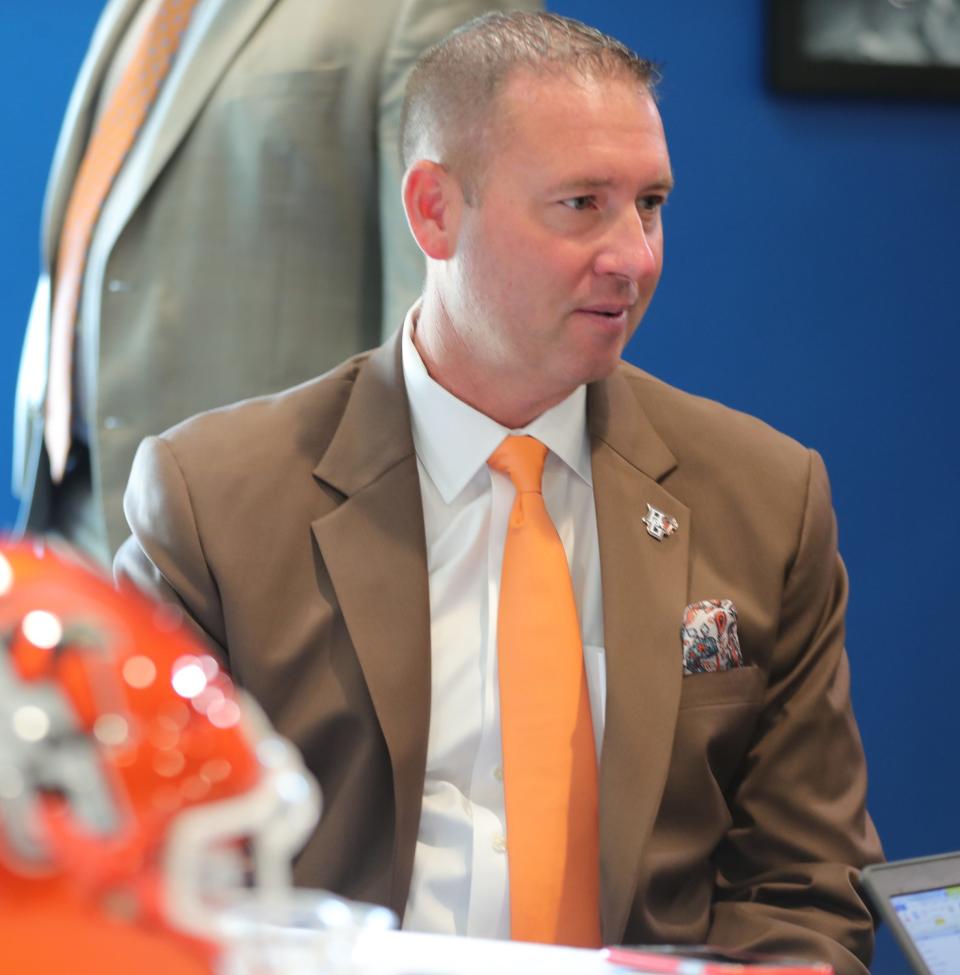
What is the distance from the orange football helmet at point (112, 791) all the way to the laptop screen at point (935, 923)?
0.58m

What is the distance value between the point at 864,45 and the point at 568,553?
4.70 ft

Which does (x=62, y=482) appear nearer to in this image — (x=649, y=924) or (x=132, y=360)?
(x=132, y=360)

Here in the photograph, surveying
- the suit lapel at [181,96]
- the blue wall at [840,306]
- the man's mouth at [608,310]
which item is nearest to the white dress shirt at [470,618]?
the man's mouth at [608,310]

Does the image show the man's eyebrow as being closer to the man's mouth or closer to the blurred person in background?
the man's mouth

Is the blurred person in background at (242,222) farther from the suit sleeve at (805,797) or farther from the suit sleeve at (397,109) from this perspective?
the suit sleeve at (805,797)

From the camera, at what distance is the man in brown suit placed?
1.28m

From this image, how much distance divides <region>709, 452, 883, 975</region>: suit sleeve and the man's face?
0.27 metres

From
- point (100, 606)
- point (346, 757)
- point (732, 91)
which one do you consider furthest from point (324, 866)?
point (732, 91)

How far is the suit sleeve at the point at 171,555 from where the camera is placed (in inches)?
52.4

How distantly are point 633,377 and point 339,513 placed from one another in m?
0.35

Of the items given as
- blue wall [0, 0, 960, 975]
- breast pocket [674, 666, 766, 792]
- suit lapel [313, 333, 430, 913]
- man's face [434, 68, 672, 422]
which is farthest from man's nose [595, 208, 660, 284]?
blue wall [0, 0, 960, 975]

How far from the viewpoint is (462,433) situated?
4.58 feet

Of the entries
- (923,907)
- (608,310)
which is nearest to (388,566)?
(608,310)

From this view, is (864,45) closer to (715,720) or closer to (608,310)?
(608,310)
